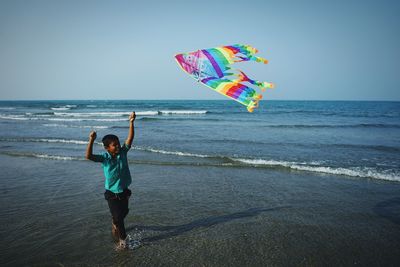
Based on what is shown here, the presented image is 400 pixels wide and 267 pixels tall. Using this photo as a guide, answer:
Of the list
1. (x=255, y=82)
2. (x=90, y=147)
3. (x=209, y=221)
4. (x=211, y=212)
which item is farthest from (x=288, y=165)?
(x=90, y=147)

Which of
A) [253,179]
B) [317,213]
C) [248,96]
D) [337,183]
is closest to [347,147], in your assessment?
[337,183]

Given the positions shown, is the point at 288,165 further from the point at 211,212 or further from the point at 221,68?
the point at 221,68

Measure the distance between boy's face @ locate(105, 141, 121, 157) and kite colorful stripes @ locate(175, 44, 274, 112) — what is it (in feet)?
5.09

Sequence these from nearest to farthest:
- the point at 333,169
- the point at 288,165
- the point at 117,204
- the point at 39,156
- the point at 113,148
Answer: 1. the point at 113,148
2. the point at 117,204
3. the point at 333,169
4. the point at 288,165
5. the point at 39,156

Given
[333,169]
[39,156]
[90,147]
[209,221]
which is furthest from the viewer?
[39,156]

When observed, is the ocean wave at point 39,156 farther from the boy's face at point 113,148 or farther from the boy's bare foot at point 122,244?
the boy's face at point 113,148

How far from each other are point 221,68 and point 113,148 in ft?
6.68

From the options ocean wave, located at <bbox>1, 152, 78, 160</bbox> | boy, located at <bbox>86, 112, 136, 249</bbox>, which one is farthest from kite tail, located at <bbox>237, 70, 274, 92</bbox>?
ocean wave, located at <bbox>1, 152, 78, 160</bbox>

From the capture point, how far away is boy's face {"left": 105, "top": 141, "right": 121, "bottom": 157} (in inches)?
152

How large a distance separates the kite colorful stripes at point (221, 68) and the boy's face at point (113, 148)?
1553 mm

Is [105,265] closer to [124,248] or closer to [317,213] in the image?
[124,248]

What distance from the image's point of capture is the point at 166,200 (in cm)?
657

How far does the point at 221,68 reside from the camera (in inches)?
162

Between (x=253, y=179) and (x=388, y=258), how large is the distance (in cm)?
448
